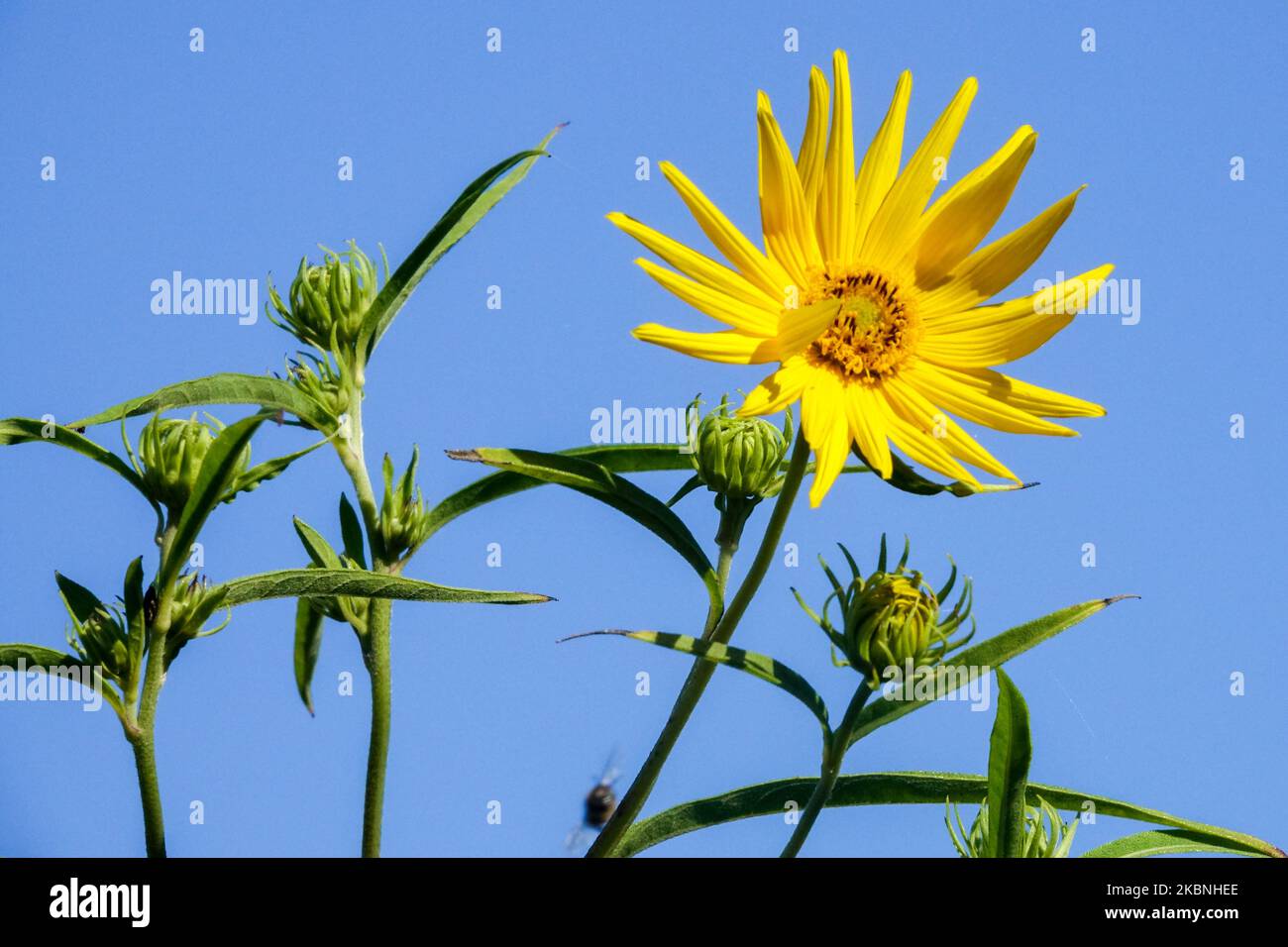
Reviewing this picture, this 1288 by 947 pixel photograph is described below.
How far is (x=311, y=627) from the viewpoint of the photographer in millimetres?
1813

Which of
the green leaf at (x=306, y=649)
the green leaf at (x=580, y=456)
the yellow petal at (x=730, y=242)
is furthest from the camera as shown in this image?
the green leaf at (x=306, y=649)

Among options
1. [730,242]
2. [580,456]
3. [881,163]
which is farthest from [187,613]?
[881,163]

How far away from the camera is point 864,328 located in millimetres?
1409

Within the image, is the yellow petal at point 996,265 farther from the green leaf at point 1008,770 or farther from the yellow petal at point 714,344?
the green leaf at point 1008,770

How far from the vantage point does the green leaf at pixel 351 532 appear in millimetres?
1670

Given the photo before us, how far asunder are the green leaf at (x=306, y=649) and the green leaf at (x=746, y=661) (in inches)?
27.7

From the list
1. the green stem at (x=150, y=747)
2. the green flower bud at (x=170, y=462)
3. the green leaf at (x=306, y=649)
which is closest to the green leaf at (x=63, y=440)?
the green flower bud at (x=170, y=462)

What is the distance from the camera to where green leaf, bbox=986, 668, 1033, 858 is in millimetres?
1279

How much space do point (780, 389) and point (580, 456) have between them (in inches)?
11.7

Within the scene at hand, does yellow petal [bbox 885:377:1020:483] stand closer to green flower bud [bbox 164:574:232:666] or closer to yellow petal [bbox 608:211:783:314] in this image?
yellow petal [bbox 608:211:783:314]

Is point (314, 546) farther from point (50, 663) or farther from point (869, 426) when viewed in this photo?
point (869, 426)

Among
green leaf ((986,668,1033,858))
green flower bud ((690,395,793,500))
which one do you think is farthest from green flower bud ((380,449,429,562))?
green leaf ((986,668,1033,858))
